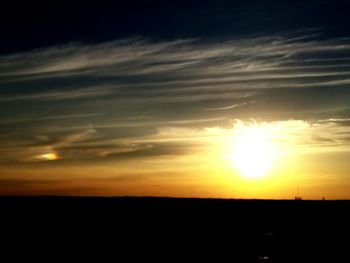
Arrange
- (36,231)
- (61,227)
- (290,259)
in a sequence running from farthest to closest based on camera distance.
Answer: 1. (61,227)
2. (36,231)
3. (290,259)

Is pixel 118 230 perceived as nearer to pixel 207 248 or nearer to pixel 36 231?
pixel 36 231

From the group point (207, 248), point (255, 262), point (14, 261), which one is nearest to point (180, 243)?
point (207, 248)

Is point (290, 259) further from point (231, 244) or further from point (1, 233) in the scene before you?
point (1, 233)

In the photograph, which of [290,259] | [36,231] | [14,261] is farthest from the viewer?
[36,231]

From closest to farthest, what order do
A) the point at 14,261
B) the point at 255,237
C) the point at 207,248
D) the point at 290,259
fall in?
the point at 14,261, the point at 290,259, the point at 207,248, the point at 255,237

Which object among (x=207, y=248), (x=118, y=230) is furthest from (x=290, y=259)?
(x=118, y=230)

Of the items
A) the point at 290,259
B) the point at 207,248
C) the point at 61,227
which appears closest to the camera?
the point at 290,259

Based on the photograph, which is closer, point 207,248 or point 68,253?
point 68,253

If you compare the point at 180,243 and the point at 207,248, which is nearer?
the point at 207,248
